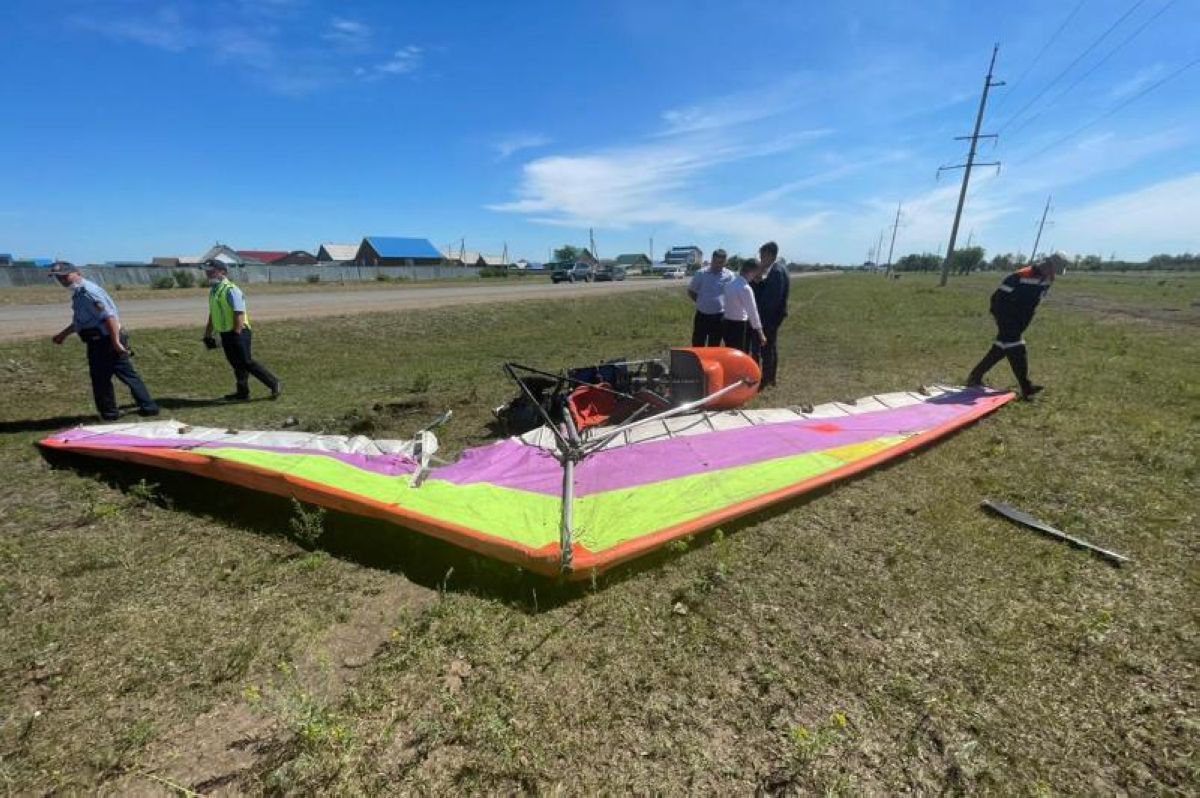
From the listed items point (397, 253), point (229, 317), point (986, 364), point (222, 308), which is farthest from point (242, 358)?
point (397, 253)

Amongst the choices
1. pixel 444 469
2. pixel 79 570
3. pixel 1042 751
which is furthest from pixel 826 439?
pixel 79 570

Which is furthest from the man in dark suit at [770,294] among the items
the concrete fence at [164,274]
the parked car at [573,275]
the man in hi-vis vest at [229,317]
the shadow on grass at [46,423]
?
the concrete fence at [164,274]

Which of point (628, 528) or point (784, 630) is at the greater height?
point (628, 528)

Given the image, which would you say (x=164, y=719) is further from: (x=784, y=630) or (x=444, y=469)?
(x=784, y=630)

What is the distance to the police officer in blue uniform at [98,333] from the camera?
19.0 ft

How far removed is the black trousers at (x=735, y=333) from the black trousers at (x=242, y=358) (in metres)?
6.44

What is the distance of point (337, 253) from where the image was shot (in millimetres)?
93062

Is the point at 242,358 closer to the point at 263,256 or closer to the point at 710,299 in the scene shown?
the point at 710,299

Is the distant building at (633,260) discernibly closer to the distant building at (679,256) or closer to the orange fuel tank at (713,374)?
the distant building at (679,256)

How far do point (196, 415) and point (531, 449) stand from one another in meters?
5.18

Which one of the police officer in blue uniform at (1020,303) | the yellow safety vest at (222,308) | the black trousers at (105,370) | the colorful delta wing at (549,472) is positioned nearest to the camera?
the colorful delta wing at (549,472)

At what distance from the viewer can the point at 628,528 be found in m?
3.22

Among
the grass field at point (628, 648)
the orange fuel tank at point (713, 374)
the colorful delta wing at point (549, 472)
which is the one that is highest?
the orange fuel tank at point (713, 374)

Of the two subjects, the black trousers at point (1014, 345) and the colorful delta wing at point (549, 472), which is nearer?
the colorful delta wing at point (549, 472)
